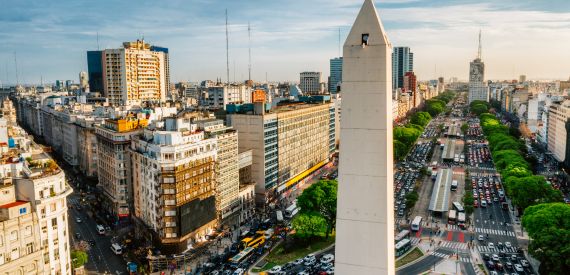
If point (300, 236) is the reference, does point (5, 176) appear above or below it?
above

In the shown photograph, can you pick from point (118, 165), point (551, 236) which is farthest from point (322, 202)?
point (118, 165)

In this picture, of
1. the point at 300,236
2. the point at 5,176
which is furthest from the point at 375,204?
the point at 300,236

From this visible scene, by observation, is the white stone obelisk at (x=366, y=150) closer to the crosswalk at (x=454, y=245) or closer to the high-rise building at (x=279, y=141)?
Answer: the crosswalk at (x=454, y=245)

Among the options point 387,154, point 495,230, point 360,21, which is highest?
point 360,21

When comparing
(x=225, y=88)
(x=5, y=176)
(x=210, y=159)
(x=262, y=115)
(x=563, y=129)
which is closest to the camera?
(x=5, y=176)

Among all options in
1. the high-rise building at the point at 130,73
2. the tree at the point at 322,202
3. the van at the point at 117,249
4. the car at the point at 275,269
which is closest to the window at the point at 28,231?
the van at the point at 117,249

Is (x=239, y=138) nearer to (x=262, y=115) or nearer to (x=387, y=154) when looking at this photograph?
(x=262, y=115)
